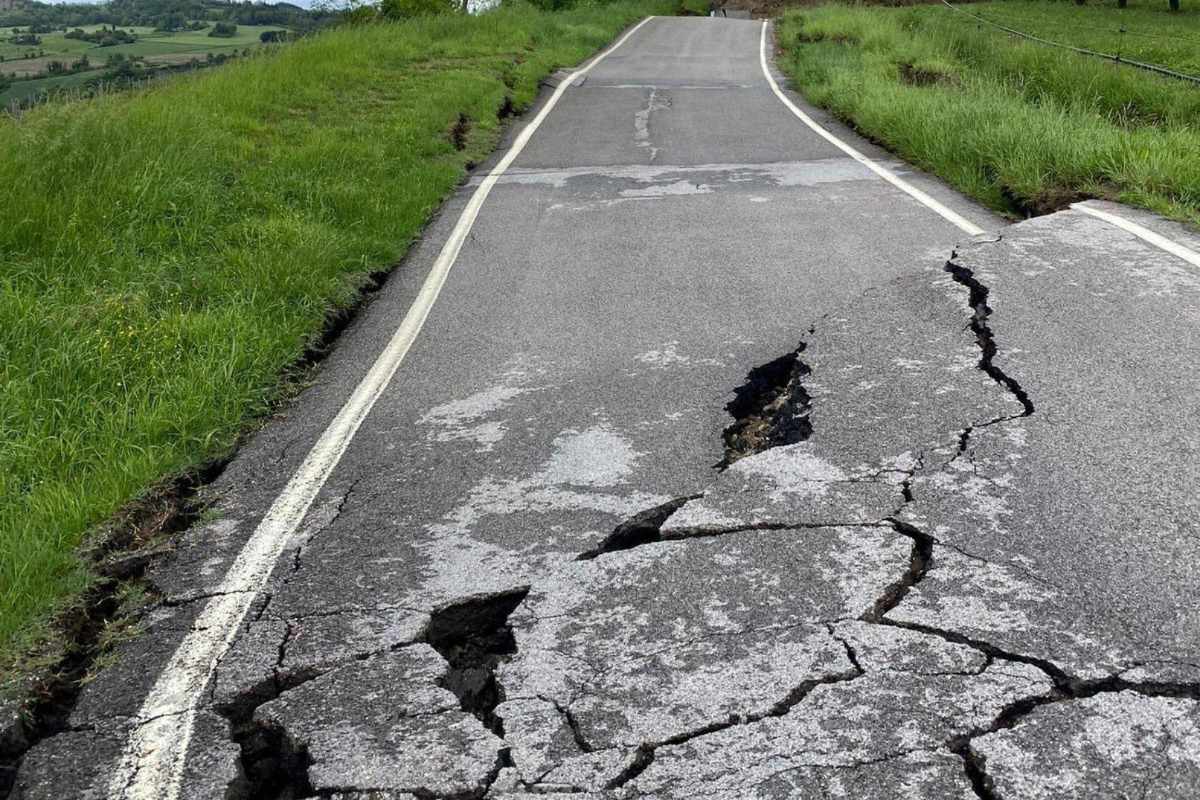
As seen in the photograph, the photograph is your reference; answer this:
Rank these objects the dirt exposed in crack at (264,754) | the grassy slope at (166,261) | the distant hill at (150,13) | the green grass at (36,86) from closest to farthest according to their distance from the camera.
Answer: the dirt exposed in crack at (264,754)
the grassy slope at (166,261)
the green grass at (36,86)
the distant hill at (150,13)

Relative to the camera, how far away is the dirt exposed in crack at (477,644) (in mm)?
3041

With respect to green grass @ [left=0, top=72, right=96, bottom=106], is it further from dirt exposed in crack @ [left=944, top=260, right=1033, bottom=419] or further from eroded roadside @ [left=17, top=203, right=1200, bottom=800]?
dirt exposed in crack @ [left=944, top=260, right=1033, bottom=419]

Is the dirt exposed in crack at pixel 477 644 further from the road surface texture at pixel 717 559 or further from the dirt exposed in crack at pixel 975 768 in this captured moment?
the dirt exposed in crack at pixel 975 768

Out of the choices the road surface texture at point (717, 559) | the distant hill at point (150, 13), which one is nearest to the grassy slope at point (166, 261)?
the road surface texture at point (717, 559)

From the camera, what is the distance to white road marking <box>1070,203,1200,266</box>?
664cm

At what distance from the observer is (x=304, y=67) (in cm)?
1520

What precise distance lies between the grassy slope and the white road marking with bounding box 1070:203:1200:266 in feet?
16.2

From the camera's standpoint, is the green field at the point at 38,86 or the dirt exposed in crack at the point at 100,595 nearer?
the dirt exposed in crack at the point at 100,595

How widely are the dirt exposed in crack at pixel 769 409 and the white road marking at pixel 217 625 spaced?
1643mm

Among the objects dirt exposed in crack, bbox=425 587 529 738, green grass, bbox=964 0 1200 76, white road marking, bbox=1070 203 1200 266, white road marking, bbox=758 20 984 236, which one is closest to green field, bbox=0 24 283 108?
white road marking, bbox=758 20 984 236

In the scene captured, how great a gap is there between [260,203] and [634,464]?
5678 millimetres

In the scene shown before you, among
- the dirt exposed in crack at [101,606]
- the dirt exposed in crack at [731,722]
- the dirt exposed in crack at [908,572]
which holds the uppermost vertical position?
the dirt exposed in crack at [908,572]

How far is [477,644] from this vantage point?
3.35 meters

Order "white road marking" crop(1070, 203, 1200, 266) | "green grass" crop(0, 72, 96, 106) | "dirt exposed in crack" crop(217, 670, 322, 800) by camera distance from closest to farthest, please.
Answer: "dirt exposed in crack" crop(217, 670, 322, 800) < "white road marking" crop(1070, 203, 1200, 266) < "green grass" crop(0, 72, 96, 106)
